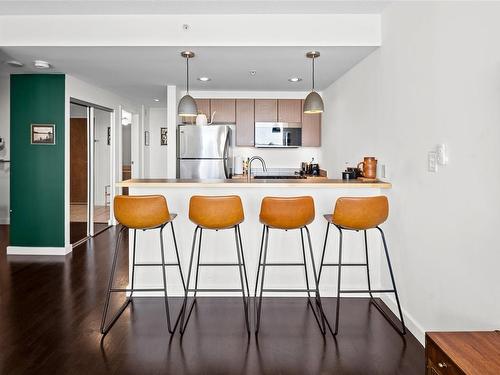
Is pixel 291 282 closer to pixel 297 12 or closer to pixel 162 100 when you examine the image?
pixel 297 12

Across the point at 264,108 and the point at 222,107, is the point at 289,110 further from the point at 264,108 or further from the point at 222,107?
the point at 222,107

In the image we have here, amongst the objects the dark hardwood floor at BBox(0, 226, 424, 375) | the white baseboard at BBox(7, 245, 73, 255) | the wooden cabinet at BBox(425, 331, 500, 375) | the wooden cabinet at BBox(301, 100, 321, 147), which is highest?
the wooden cabinet at BBox(301, 100, 321, 147)

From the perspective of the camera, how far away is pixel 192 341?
2.63 metres

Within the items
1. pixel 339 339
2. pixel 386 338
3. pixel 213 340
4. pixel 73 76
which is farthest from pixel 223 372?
pixel 73 76

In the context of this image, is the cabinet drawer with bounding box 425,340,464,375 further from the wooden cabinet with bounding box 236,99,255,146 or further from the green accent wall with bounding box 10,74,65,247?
the wooden cabinet with bounding box 236,99,255,146

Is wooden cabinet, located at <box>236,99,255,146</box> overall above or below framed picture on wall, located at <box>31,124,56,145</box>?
Result: above

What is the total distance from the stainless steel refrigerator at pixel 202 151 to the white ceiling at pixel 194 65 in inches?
25.5

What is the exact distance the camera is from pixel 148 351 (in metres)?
2.49

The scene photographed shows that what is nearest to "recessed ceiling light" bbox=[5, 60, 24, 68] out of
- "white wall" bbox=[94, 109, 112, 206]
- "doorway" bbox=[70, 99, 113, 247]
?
"doorway" bbox=[70, 99, 113, 247]

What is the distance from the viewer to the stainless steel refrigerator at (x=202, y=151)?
17.8 feet

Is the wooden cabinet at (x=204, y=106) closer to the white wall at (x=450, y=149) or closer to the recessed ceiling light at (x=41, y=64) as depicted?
the recessed ceiling light at (x=41, y=64)

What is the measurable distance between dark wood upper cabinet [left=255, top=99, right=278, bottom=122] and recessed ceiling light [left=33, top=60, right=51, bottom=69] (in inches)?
116

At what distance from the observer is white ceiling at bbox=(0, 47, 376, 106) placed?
12.0ft

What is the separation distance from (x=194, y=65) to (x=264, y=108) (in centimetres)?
204
